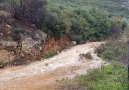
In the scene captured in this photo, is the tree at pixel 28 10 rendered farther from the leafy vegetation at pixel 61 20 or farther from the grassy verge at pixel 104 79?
the grassy verge at pixel 104 79

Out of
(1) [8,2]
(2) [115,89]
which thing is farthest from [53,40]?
(2) [115,89]

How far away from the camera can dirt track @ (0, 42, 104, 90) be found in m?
15.0

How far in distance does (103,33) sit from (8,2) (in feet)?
40.3

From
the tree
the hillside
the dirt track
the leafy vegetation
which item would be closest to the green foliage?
the hillside

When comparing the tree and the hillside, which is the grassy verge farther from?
the tree

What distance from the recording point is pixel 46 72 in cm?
1767

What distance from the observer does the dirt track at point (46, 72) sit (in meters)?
15.0

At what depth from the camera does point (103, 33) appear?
106ft

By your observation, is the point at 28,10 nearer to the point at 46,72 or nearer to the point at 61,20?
the point at 61,20

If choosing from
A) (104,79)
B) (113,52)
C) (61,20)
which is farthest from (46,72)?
(61,20)

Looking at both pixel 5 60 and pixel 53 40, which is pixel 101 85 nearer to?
pixel 5 60

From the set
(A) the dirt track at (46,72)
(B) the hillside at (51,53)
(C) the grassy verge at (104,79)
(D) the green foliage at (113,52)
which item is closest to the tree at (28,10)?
(B) the hillside at (51,53)

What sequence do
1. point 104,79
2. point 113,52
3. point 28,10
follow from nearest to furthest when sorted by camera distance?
point 104,79 < point 113,52 < point 28,10

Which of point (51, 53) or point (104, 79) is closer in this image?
point (104, 79)
